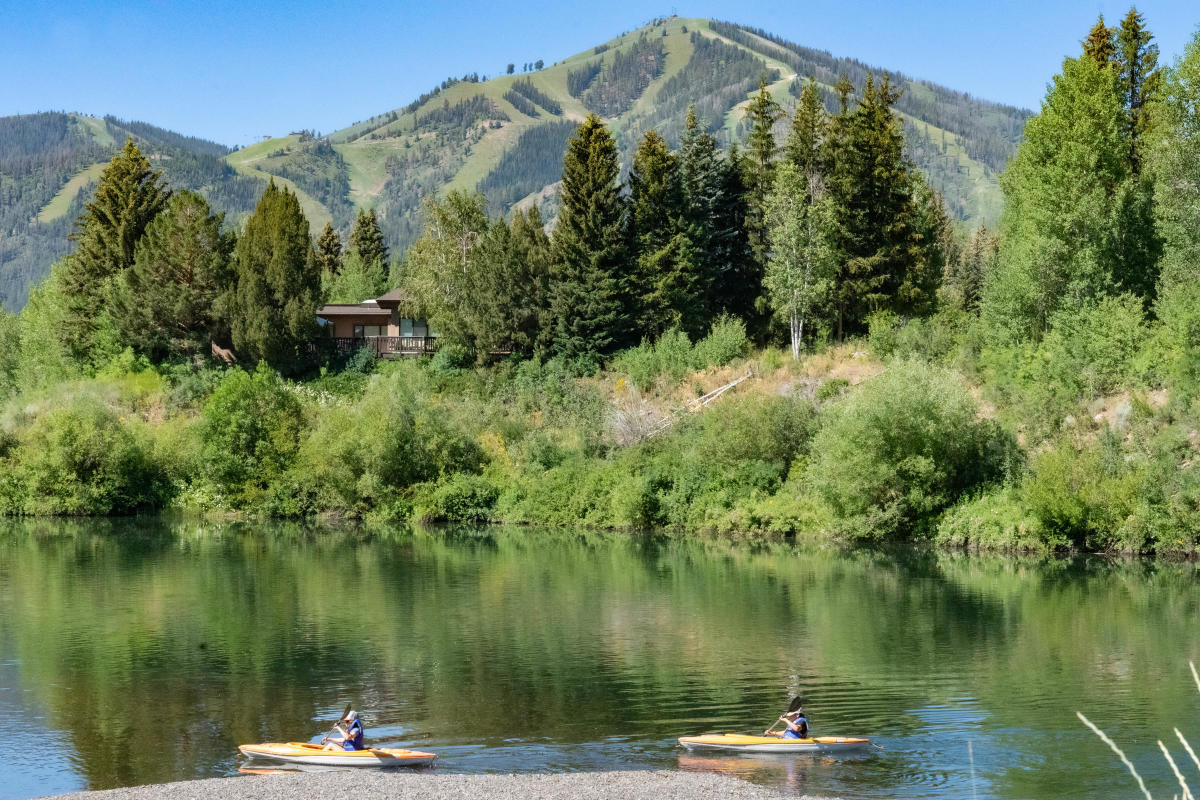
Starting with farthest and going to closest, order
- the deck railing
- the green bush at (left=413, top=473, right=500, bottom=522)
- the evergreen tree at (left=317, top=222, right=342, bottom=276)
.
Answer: the evergreen tree at (left=317, top=222, right=342, bottom=276) → the deck railing → the green bush at (left=413, top=473, right=500, bottom=522)

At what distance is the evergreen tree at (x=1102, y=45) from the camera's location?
59.2 metres

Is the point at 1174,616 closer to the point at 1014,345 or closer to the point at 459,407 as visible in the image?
the point at 1014,345

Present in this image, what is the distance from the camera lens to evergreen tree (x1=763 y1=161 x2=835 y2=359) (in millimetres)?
61656

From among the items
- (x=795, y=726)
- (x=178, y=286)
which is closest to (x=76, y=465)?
(x=178, y=286)

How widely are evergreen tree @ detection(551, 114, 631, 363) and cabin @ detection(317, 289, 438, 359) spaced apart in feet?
33.7

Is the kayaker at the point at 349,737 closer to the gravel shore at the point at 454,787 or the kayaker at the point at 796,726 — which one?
the gravel shore at the point at 454,787

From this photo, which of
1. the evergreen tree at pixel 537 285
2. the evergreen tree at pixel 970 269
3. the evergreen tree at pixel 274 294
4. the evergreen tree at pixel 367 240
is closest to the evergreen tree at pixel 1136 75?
the evergreen tree at pixel 970 269

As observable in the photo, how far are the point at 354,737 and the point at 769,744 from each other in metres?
6.73

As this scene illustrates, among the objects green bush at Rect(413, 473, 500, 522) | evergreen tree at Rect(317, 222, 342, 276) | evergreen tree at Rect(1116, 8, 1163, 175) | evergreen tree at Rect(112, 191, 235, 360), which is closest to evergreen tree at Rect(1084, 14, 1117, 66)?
evergreen tree at Rect(1116, 8, 1163, 175)

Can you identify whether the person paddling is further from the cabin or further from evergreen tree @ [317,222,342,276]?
evergreen tree @ [317,222,342,276]

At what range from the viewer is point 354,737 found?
19438 mm

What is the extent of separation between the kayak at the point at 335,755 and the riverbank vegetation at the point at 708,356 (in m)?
30.7

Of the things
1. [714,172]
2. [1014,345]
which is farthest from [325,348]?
[1014,345]

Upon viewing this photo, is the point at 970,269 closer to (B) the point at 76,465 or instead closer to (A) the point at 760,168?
(A) the point at 760,168
